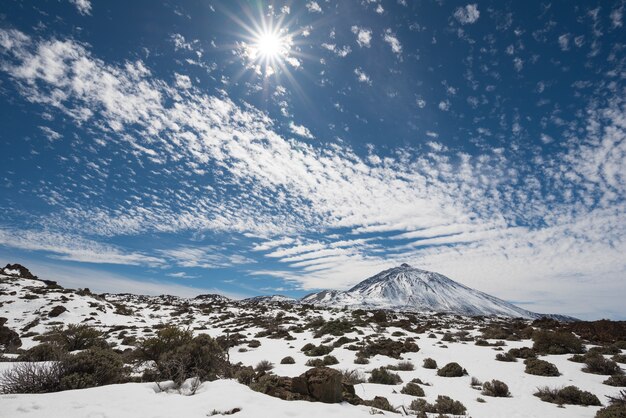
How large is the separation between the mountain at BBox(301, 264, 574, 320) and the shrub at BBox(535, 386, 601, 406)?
91751 millimetres

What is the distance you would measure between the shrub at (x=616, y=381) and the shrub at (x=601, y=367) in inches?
43.8

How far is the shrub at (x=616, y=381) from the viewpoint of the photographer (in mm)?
10289

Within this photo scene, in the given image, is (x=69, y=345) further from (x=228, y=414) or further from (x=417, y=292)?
(x=417, y=292)

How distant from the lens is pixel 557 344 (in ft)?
51.8

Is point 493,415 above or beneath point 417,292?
beneath

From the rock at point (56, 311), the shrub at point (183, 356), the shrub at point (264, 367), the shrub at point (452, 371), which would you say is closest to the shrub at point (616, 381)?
the shrub at point (452, 371)

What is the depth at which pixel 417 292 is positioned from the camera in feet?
406

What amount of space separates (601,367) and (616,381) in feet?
5.38

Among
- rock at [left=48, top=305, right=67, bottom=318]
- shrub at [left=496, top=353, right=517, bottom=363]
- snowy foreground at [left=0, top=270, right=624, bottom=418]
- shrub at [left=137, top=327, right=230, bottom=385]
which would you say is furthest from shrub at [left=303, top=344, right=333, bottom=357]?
rock at [left=48, top=305, right=67, bottom=318]

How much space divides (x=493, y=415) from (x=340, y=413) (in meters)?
4.88

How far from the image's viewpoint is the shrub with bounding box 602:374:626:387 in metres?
10.3

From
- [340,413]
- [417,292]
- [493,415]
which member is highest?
[417,292]

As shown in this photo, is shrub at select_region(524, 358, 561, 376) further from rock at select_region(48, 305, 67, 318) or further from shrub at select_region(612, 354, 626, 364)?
rock at select_region(48, 305, 67, 318)

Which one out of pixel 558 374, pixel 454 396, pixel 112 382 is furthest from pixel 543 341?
pixel 112 382
